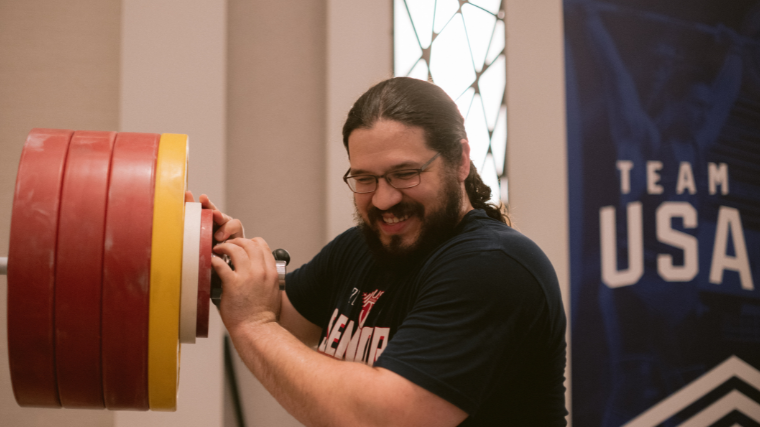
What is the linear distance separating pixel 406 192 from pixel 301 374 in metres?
0.43

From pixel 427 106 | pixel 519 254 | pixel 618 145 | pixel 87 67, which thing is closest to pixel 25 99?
pixel 87 67

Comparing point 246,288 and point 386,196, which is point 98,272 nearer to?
point 246,288

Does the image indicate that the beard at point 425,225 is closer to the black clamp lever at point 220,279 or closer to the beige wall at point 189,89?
the black clamp lever at point 220,279

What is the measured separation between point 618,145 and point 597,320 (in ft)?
2.36

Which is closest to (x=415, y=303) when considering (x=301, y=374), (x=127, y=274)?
(x=301, y=374)

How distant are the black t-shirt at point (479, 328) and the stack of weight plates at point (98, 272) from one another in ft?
1.21

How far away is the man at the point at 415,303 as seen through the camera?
0.74 m

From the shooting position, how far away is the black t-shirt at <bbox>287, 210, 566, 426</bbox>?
74 cm

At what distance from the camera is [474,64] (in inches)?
82.0

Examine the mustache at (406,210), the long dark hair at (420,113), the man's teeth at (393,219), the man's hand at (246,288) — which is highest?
the long dark hair at (420,113)

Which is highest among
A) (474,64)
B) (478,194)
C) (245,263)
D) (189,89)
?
(474,64)

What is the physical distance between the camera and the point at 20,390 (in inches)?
30.1

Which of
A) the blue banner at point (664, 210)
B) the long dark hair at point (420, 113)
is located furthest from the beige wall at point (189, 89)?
the blue banner at point (664, 210)

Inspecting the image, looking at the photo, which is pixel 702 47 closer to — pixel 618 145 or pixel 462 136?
pixel 618 145
